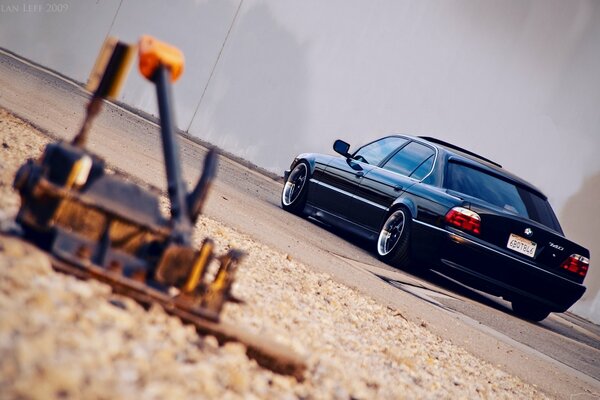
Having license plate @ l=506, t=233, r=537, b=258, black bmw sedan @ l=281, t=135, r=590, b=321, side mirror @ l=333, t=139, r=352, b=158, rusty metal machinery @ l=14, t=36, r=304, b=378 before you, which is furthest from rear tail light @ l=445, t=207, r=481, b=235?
rusty metal machinery @ l=14, t=36, r=304, b=378

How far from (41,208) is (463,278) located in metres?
5.25

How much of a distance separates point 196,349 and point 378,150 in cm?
656

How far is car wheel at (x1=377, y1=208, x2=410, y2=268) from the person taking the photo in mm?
7438

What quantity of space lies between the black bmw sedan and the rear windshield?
0.5 inches

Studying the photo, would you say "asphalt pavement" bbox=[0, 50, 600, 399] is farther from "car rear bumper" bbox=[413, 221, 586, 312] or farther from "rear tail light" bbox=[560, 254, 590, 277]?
"rear tail light" bbox=[560, 254, 590, 277]

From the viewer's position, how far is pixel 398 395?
316 centimetres

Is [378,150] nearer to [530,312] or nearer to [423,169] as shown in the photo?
[423,169]

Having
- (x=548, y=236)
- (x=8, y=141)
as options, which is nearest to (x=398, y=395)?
(x=8, y=141)

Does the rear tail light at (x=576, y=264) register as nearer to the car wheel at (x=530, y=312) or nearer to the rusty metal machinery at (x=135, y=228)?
Result: the car wheel at (x=530, y=312)

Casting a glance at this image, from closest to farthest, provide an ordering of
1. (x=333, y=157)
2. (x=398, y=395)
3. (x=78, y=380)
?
(x=78, y=380), (x=398, y=395), (x=333, y=157)

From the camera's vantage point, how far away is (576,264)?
7523 millimetres

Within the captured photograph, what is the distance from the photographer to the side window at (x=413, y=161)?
7797 millimetres

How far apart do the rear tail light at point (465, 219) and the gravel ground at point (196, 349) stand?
237cm

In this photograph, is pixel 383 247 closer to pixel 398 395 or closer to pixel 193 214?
pixel 398 395
